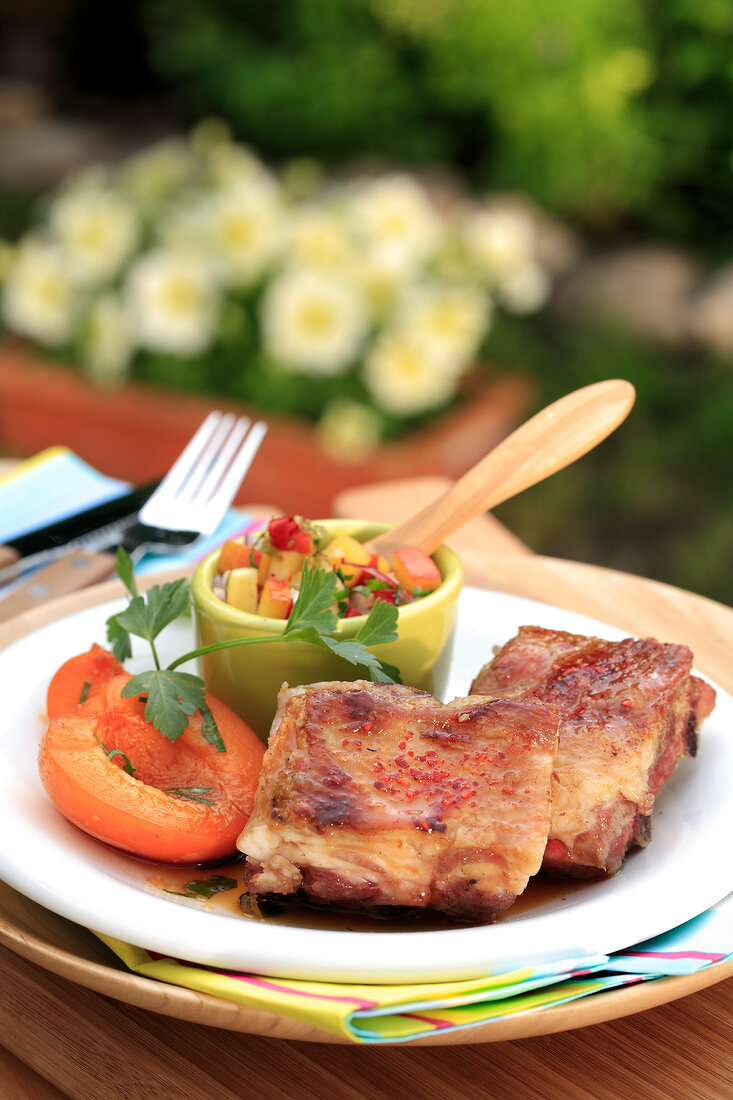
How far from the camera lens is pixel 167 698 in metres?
1.56

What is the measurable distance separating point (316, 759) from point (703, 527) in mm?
4199

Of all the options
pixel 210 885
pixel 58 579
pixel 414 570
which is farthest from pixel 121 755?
pixel 58 579

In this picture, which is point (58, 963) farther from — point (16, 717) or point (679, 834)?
point (679, 834)

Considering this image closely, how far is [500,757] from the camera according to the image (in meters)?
1.37

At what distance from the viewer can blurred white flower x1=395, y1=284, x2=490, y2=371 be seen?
4.51 metres

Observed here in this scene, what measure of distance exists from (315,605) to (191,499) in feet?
2.94

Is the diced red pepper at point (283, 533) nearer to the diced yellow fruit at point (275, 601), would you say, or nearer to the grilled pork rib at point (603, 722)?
the diced yellow fruit at point (275, 601)

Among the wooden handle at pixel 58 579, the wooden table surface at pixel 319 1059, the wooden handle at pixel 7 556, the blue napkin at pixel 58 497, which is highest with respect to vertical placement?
the wooden table surface at pixel 319 1059

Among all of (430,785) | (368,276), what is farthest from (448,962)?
(368,276)

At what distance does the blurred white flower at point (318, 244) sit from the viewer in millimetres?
4562

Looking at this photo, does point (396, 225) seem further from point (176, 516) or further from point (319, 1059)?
point (319, 1059)

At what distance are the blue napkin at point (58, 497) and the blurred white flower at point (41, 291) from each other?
196 centimetres

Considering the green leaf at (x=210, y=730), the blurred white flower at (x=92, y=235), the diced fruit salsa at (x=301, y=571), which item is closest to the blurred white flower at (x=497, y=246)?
the blurred white flower at (x=92, y=235)

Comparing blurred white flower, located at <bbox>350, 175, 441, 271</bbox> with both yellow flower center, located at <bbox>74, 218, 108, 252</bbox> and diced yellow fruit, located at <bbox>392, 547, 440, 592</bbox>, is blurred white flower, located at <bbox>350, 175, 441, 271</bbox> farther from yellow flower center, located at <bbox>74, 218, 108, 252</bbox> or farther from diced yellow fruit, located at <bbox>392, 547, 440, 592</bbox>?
diced yellow fruit, located at <bbox>392, 547, 440, 592</bbox>
